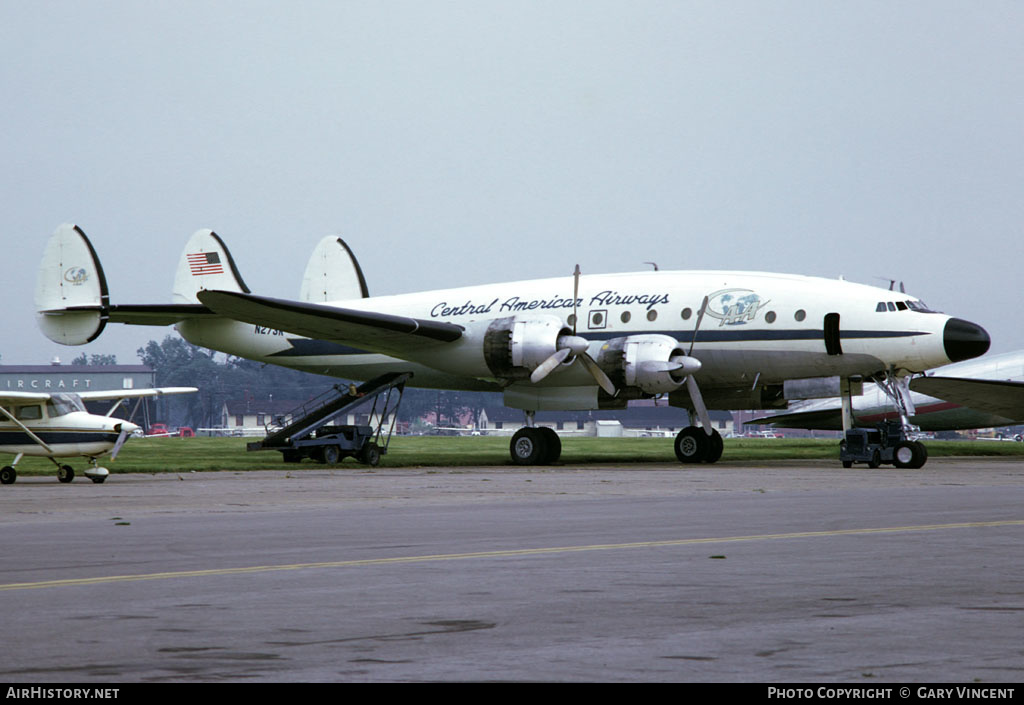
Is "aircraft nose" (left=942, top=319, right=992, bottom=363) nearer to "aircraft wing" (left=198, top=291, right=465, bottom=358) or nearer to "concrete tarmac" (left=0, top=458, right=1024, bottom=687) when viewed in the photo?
"concrete tarmac" (left=0, top=458, right=1024, bottom=687)

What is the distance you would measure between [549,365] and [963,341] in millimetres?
10075

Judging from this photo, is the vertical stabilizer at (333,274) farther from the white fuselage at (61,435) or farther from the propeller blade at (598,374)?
the white fuselage at (61,435)

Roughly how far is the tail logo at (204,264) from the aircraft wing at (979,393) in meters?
23.0

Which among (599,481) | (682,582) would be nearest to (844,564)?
(682,582)

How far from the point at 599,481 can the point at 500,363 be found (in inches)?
319

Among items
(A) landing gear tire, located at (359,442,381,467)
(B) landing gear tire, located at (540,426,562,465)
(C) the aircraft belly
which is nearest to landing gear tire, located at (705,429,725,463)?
(C) the aircraft belly

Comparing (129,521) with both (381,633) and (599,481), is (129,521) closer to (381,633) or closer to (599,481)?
(381,633)

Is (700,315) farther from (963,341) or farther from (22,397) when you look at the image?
(22,397)

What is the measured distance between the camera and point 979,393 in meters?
39.4

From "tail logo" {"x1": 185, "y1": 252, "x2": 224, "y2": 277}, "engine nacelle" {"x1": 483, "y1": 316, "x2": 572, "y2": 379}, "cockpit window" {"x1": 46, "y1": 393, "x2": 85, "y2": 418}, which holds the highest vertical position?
"tail logo" {"x1": 185, "y1": 252, "x2": 224, "y2": 277}

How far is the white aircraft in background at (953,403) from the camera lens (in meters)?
38.9

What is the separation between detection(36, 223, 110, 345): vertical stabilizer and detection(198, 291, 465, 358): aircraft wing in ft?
18.6

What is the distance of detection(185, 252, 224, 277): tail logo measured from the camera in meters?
39.4

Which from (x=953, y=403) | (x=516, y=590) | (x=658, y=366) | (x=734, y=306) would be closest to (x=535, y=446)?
(x=658, y=366)
